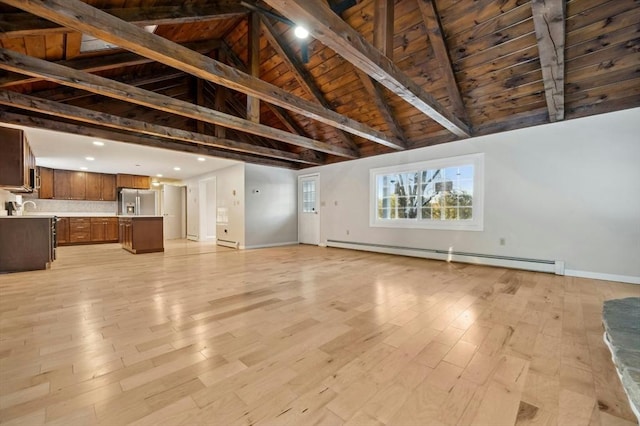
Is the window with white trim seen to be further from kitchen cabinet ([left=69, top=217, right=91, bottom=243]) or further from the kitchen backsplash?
the kitchen backsplash

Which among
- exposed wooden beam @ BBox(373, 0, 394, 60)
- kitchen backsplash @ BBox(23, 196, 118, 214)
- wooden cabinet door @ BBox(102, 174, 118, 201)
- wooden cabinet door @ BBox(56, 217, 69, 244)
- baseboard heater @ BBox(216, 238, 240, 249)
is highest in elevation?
exposed wooden beam @ BBox(373, 0, 394, 60)

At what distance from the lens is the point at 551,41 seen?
101 inches

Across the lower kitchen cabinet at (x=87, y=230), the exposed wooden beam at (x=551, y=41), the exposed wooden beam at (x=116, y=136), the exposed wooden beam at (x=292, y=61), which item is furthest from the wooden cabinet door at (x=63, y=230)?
the exposed wooden beam at (x=551, y=41)

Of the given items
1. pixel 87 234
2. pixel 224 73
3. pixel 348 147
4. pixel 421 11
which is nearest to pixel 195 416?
pixel 224 73

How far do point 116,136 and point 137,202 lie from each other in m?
4.55

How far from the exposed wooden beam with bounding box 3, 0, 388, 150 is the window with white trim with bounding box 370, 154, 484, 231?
9.92 feet

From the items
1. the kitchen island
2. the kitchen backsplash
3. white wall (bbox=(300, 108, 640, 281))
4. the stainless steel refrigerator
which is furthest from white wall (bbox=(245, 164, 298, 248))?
the kitchen backsplash

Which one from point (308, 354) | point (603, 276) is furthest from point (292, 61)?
point (603, 276)

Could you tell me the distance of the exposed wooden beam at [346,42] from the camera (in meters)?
1.84

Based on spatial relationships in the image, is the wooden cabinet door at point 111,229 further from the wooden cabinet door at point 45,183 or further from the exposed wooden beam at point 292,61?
the exposed wooden beam at point 292,61

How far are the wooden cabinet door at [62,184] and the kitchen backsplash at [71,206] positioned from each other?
1.03 feet

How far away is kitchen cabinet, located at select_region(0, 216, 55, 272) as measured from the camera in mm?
3973

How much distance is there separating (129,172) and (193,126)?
13.7ft

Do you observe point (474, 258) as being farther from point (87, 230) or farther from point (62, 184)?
point (62, 184)
